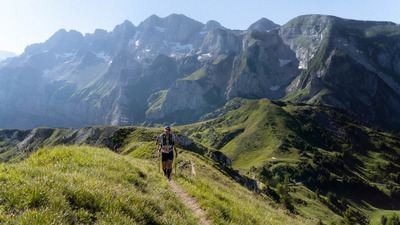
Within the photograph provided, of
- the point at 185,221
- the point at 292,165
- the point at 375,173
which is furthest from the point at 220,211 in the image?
the point at 375,173

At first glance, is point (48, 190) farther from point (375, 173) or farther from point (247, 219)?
point (375, 173)

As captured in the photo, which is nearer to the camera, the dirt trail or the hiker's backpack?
the dirt trail

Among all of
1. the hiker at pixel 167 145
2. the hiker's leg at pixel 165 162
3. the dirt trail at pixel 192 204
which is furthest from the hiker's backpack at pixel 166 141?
the dirt trail at pixel 192 204

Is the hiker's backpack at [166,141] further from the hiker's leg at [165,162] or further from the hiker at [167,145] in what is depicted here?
the hiker's leg at [165,162]

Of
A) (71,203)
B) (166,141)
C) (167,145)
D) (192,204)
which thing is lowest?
(192,204)

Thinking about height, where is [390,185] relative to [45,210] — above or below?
below

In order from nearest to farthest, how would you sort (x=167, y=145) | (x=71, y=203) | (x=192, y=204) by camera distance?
1. (x=71, y=203)
2. (x=192, y=204)
3. (x=167, y=145)

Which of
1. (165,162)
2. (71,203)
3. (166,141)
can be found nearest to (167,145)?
(166,141)

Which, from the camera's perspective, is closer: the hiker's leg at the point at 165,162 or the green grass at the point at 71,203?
the green grass at the point at 71,203

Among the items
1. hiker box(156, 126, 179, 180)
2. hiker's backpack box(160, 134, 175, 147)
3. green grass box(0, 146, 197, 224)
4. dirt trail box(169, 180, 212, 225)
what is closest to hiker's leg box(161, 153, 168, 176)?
hiker box(156, 126, 179, 180)

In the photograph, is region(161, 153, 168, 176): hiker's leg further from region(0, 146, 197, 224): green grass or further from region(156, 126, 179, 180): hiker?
region(0, 146, 197, 224): green grass

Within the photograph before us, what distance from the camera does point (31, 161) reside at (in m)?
10.1

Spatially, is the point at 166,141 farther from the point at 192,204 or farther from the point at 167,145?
the point at 192,204

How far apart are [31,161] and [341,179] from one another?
21792cm
